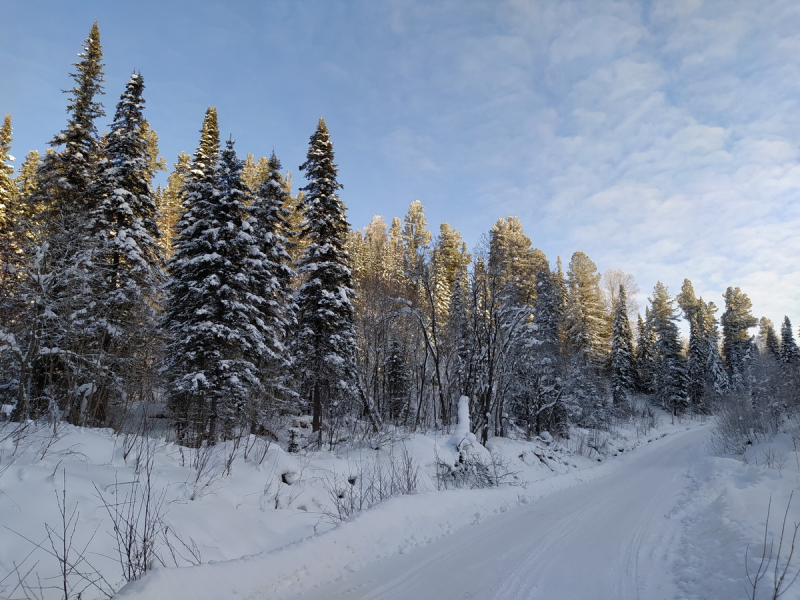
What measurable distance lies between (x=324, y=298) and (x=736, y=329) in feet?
199

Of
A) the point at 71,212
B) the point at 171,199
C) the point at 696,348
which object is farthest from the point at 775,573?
the point at 696,348

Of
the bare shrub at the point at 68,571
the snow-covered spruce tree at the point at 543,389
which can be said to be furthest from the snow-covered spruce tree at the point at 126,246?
the snow-covered spruce tree at the point at 543,389

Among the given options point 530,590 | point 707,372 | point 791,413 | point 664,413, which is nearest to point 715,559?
point 530,590

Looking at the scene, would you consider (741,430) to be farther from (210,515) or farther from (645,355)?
(645,355)

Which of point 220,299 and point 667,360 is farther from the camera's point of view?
point 667,360

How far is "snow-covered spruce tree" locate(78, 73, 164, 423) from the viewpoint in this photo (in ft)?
47.1

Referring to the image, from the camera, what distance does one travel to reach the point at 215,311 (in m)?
16.1

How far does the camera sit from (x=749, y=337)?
53.6 meters

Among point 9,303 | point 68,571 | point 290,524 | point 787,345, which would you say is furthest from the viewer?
point 787,345

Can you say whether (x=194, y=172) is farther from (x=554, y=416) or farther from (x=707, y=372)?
(x=707, y=372)

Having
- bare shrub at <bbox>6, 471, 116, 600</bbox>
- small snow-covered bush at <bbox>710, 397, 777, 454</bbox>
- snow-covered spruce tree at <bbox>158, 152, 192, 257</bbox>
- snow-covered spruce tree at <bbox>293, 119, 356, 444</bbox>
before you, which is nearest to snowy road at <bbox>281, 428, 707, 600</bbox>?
bare shrub at <bbox>6, 471, 116, 600</bbox>

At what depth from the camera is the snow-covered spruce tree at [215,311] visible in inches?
608

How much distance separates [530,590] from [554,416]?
22406 mm

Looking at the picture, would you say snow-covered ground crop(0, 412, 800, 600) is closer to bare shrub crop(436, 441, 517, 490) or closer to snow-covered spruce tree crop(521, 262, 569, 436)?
bare shrub crop(436, 441, 517, 490)
